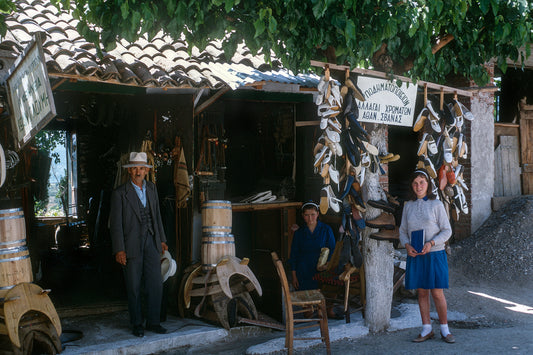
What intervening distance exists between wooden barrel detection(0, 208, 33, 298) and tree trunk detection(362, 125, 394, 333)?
138 inches

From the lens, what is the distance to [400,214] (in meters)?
6.14

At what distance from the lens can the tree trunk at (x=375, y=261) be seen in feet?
19.5

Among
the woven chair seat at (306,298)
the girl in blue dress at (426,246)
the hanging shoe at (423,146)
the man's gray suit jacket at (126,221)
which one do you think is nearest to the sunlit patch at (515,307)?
the girl in blue dress at (426,246)

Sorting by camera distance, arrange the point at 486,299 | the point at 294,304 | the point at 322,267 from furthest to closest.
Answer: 1. the point at 486,299
2. the point at 322,267
3. the point at 294,304

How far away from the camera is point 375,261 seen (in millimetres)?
5961

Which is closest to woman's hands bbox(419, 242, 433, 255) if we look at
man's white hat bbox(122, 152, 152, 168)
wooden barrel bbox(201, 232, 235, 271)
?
wooden barrel bbox(201, 232, 235, 271)

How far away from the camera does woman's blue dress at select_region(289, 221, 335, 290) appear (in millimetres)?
6777

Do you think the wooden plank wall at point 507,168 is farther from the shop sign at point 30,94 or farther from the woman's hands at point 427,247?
the shop sign at point 30,94

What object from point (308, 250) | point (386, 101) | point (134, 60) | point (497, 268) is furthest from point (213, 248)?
point (497, 268)

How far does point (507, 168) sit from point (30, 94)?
8.80 m

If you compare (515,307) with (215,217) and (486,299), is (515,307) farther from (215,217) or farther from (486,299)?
(215,217)

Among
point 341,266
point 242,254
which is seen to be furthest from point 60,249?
point 341,266

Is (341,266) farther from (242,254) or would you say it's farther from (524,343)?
(242,254)

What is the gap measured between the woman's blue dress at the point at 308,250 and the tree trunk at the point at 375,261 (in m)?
0.90
